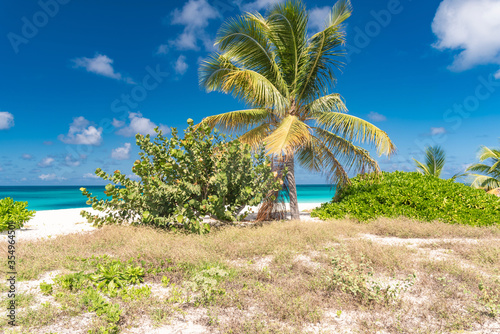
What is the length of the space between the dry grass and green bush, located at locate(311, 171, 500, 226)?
67.7 inches

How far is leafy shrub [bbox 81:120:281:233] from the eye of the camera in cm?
785

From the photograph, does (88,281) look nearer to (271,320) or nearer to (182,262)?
(182,262)

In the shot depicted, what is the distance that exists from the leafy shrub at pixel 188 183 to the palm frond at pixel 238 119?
81.8 inches

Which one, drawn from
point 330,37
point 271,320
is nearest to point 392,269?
point 271,320

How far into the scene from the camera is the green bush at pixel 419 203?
9352 millimetres

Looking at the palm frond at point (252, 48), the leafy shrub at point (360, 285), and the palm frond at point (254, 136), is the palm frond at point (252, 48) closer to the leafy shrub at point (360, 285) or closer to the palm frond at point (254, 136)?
the palm frond at point (254, 136)

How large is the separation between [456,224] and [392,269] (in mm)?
5450

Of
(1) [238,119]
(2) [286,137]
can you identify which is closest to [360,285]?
(2) [286,137]

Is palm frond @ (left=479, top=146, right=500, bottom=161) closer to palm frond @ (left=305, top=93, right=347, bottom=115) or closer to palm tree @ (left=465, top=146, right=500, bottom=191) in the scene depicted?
palm tree @ (left=465, top=146, right=500, bottom=191)

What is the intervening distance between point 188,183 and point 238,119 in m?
3.65

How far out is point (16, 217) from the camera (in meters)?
8.92

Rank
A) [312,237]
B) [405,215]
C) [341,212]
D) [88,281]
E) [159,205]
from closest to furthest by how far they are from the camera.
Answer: [88,281] → [312,237] → [159,205] → [405,215] → [341,212]

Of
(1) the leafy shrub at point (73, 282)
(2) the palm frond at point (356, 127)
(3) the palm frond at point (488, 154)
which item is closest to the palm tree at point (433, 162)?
(3) the palm frond at point (488, 154)

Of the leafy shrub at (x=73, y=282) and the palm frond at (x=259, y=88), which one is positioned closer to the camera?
the leafy shrub at (x=73, y=282)
